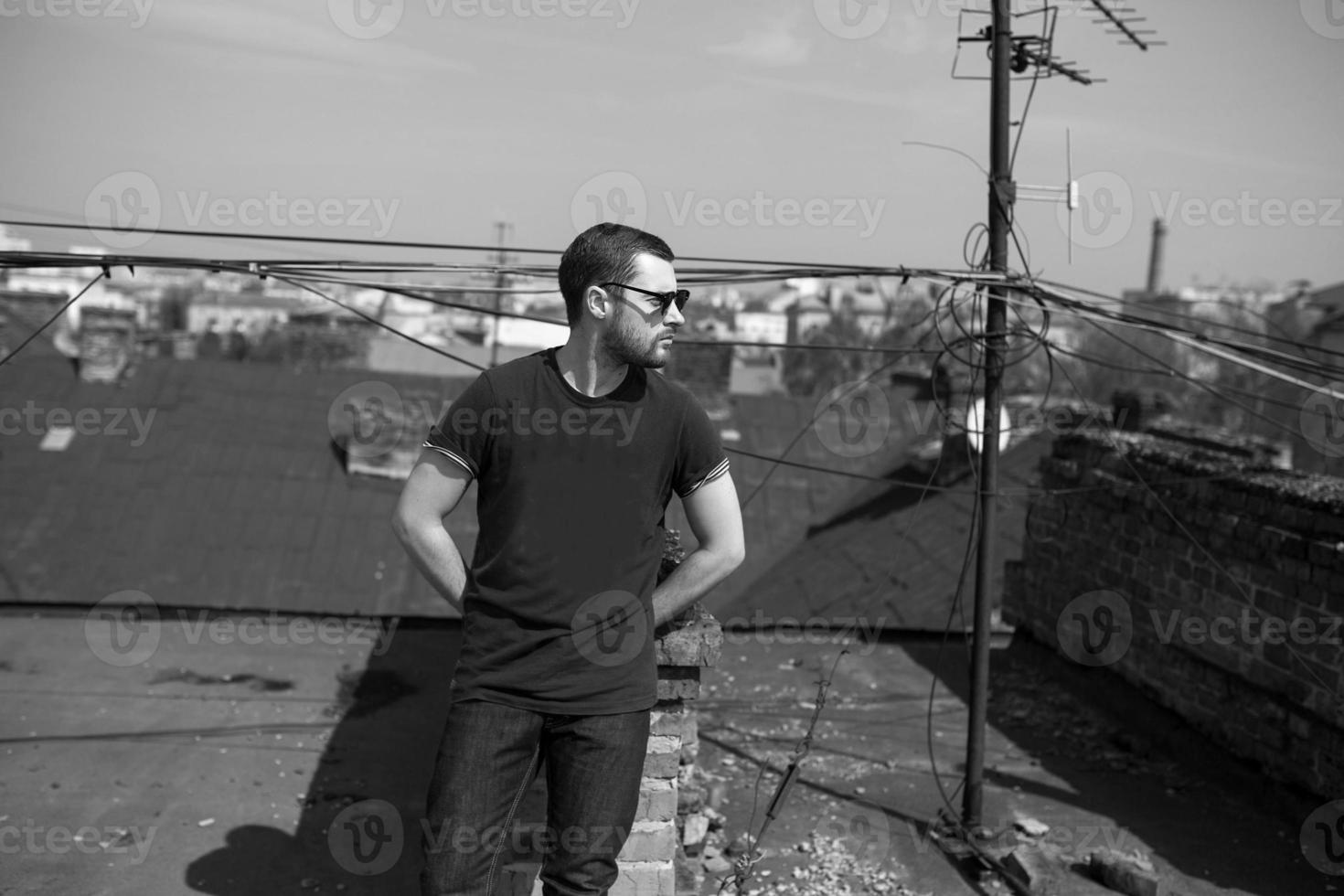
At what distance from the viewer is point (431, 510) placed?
2.77 meters

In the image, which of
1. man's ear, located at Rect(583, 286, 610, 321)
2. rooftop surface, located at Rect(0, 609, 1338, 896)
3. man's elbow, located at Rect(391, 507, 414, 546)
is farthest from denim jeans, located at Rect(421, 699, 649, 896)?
rooftop surface, located at Rect(0, 609, 1338, 896)

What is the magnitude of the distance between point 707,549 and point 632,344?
1.90 ft

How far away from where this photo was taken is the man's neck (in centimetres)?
283

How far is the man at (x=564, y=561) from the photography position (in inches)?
105

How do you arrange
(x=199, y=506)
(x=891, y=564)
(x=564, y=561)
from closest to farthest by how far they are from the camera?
(x=564, y=561) < (x=891, y=564) < (x=199, y=506)

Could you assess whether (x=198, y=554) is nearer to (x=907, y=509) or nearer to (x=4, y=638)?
(x=4, y=638)

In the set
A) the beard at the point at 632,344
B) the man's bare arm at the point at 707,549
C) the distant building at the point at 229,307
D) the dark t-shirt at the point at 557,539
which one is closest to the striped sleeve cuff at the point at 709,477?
the man's bare arm at the point at 707,549

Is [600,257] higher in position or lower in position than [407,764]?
higher

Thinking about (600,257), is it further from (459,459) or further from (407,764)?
(407,764)

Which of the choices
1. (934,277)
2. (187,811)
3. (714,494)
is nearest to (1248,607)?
(934,277)

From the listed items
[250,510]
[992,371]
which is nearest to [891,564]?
[992,371]

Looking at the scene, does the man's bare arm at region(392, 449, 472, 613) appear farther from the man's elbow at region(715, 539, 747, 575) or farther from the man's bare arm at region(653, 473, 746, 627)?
the man's elbow at region(715, 539, 747, 575)

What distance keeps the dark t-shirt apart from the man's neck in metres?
0.04

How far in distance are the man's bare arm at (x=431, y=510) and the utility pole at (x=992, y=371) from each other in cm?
298
